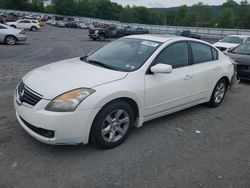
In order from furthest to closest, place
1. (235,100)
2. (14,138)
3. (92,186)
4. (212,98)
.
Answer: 1. (235,100)
2. (212,98)
3. (14,138)
4. (92,186)

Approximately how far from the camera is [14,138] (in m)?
3.87

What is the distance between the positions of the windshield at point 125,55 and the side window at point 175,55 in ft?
0.56

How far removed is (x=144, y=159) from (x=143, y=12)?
112457 millimetres

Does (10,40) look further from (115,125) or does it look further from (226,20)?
(226,20)

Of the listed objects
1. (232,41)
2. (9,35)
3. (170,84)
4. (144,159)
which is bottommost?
(144,159)

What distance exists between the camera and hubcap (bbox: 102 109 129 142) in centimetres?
364

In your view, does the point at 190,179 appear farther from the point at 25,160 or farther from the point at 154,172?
the point at 25,160

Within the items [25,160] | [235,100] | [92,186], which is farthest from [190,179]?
[235,100]

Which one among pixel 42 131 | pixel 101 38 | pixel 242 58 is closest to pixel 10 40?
pixel 101 38

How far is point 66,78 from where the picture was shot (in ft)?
12.0

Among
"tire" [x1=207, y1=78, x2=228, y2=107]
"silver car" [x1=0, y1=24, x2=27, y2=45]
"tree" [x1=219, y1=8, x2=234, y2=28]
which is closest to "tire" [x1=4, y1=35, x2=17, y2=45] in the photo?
"silver car" [x1=0, y1=24, x2=27, y2=45]

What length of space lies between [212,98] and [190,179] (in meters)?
2.80

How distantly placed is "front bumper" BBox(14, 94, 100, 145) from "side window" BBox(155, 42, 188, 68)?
5.14ft

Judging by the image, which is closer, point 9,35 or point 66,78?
point 66,78
